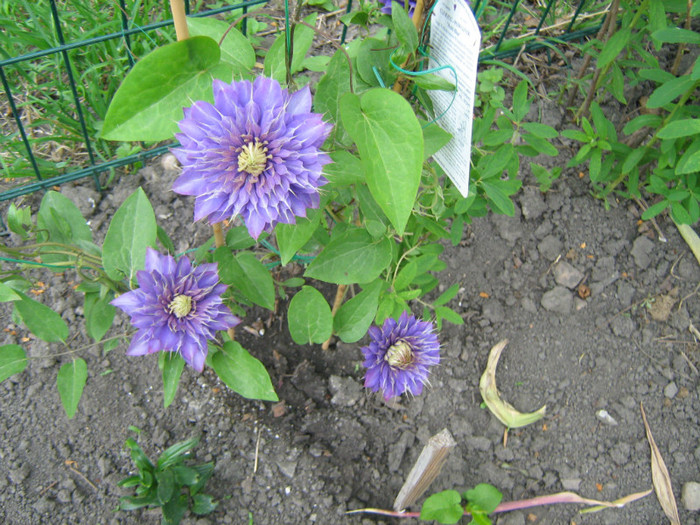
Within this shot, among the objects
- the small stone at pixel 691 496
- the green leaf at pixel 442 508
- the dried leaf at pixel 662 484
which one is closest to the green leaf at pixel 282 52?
the green leaf at pixel 442 508

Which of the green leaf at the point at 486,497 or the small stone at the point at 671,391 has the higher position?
the green leaf at the point at 486,497

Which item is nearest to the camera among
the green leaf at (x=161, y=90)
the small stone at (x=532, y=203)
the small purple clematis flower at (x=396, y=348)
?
the green leaf at (x=161, y=90)

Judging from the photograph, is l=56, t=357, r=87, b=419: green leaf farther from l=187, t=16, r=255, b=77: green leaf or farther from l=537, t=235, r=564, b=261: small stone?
l=537, t=235, r=564, b=261: small stone

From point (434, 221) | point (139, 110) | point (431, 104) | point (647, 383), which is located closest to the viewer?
point (139, 110)

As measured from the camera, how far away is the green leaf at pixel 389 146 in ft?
2.69

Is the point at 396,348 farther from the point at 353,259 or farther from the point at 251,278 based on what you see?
the point at 251,278

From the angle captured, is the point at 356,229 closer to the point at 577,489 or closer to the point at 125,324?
the point at 125,324

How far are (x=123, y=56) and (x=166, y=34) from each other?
178 millimetres

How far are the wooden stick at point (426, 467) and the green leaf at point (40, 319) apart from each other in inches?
33.1

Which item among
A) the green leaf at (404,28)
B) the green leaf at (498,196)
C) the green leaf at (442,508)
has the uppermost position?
the green leaf at (404,28)

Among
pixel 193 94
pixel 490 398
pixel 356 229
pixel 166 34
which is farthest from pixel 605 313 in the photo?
pixel 166 34

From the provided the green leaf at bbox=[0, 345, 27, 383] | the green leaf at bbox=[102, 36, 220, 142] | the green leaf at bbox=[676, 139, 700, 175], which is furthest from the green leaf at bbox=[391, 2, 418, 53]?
the green leaf at bbox=[0, 345, 27, 383]

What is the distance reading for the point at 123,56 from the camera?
1.98 metres

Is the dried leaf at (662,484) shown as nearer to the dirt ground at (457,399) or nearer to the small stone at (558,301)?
the dirt ground at (457,399)
